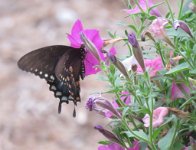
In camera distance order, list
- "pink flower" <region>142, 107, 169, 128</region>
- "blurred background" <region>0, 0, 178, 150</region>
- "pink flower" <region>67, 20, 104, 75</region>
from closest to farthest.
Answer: "pink flower" <region>142, 107, 169, 128</region>
"pink flower" <region>67, 20, 104, 75</region>
"blurred background" <region>0, 0, 178, 150</region>

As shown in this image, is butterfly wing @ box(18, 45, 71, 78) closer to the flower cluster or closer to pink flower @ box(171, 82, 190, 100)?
the flower cluster

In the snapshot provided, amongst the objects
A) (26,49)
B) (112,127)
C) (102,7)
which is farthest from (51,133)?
(112,127)

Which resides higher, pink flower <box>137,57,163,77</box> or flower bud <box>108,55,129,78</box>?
pink flower <box>137,57,163,77</box>

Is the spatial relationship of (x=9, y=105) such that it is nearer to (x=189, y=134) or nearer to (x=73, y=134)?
(x=73, y=134)

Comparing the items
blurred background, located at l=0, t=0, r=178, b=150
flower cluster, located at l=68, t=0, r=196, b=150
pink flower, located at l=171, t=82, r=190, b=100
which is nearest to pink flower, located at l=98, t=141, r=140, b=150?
flower cluster, located at l=68, t=0, r=196, b=150

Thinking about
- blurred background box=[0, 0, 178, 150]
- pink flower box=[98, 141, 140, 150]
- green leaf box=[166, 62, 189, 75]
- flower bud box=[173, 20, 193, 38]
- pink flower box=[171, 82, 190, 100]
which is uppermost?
blurred background box=[0, 0, 178, 150]

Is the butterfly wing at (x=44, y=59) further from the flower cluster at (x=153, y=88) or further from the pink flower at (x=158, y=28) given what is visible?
the pink flower at (x=158, y=28)

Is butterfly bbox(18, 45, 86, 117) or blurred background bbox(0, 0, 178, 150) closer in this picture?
butterfly bbox(18, 45, 86, 117)
